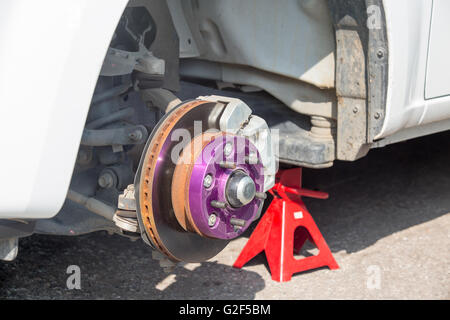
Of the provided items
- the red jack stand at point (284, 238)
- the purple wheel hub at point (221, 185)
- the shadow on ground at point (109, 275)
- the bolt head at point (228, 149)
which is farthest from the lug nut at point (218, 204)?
the red jack stand at point (284, 238)

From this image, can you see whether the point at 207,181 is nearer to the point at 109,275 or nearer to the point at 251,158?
the point at 251,158

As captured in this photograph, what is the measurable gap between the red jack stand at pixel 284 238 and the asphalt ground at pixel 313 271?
41 mm

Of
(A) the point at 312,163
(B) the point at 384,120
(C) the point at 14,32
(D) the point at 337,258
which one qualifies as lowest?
(D) the point at 337,258

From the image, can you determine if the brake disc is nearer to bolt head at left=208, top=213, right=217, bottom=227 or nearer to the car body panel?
bolt head at left=208, top=213, right=217, bottom=227

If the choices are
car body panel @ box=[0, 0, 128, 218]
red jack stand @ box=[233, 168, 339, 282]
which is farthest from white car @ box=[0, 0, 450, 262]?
red jack stand @ box=[233, 168, 339, 282]

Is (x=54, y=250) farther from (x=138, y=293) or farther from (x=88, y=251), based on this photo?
(x=138, y=293)

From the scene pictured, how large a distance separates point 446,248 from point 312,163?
803 millimetres

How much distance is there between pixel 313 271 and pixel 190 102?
1.06 m

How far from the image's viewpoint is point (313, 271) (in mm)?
2744

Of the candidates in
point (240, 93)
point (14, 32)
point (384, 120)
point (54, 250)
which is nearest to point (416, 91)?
point (384, 120)

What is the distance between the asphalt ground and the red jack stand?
4 centimetres

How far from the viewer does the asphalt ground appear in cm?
251

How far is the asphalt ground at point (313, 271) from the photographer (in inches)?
98.8
